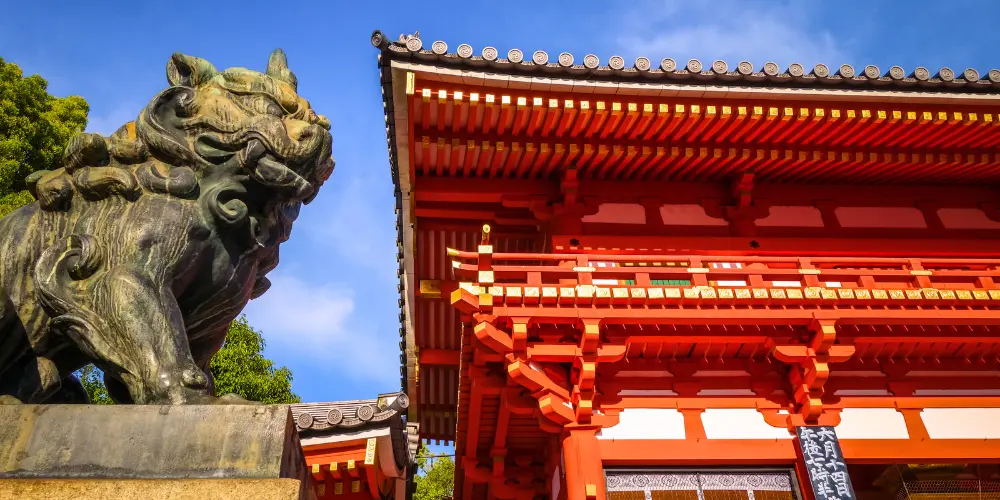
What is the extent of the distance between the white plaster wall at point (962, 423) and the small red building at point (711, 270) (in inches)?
0.9

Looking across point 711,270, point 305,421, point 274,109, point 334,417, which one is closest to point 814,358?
point 711,270

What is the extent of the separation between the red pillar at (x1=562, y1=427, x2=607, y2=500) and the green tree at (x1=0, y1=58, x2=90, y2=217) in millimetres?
9751

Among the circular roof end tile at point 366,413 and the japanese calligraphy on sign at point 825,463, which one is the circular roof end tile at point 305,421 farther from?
the japanese calligraphy on sign at point 825,463

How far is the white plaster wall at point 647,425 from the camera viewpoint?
296 inches

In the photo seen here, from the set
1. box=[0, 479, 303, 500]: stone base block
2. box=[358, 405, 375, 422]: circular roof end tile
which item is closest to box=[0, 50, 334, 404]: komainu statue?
box=[0, 479, 303, 500]: stone base block

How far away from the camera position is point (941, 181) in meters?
9.83

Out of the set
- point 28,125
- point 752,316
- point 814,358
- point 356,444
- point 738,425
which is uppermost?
point 28,125

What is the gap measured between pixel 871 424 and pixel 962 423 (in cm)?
108

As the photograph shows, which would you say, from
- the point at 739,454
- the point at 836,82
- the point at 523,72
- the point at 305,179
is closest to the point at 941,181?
the point at 836,82

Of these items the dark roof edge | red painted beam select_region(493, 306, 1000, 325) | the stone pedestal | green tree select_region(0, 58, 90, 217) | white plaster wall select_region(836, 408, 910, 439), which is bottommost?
the stone pedestal

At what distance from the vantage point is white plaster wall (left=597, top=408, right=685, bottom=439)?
752cm

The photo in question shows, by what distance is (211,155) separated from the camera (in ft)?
9.23

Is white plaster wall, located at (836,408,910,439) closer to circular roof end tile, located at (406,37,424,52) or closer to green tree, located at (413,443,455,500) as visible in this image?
circular roof end tile, located at (406,37,424,52)

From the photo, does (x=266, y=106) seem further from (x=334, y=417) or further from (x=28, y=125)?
(x=28, y=125)
